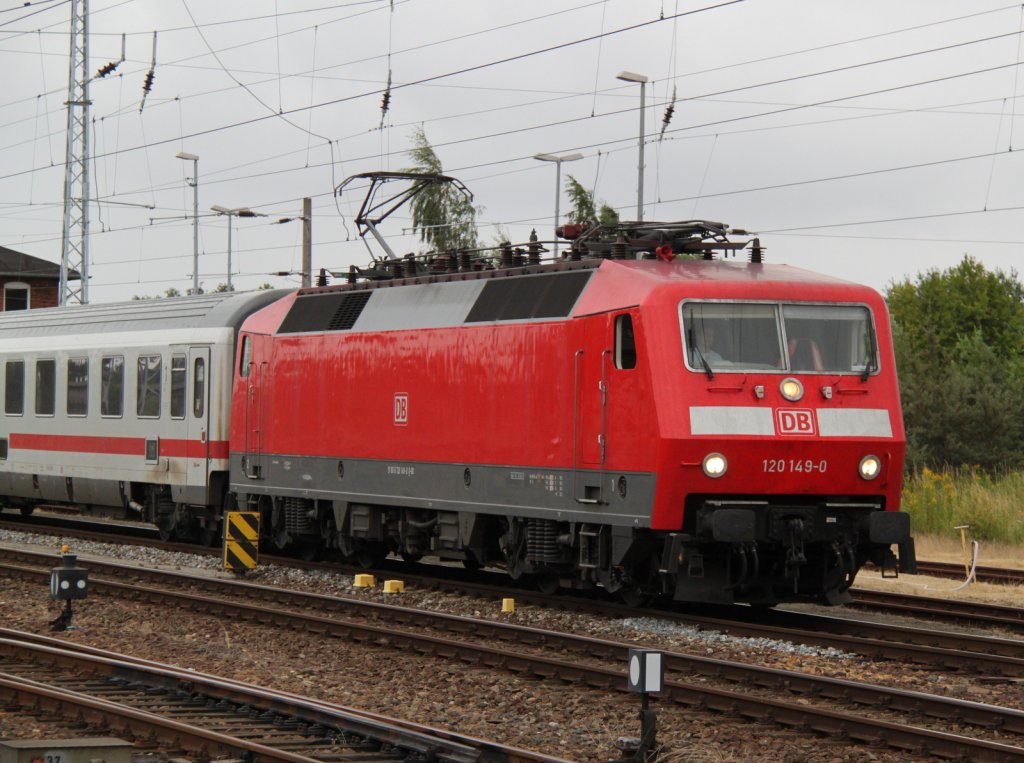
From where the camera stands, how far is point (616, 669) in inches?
494

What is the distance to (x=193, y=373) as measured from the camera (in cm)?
2288

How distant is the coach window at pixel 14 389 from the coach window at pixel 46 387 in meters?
0.48

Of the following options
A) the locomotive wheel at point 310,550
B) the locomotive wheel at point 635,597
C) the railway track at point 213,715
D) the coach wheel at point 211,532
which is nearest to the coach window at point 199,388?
the coach wheel at point 211,532

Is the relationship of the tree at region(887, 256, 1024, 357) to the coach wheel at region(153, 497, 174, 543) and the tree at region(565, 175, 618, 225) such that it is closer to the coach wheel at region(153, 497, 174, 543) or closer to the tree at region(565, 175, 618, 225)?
the tree at region(565, 175, 618, 225)

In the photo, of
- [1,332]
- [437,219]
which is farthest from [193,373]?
[437,219]

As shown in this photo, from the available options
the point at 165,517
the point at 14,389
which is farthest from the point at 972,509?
the point at 14,389

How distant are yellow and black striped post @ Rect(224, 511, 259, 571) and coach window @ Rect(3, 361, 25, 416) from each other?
8878 mm

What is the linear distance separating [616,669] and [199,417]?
37.8 feet

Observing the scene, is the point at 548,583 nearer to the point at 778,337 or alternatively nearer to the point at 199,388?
the point at 778,337

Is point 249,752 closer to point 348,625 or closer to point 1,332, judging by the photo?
point 348,625

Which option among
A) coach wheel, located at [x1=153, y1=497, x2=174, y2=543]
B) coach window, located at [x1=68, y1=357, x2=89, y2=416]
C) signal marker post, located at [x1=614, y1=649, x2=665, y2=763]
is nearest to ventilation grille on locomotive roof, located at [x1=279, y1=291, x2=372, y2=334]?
coach wheel, located at [x1=153, y1=497, x2=174, y2=543]

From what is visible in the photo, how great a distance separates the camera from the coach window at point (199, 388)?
22.6 m

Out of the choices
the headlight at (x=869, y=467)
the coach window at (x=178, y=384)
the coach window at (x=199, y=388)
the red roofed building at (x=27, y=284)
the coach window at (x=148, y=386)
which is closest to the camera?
the headlight at (x=869, y=467)

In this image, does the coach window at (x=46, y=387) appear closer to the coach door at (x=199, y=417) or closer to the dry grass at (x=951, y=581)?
the coach door at (x=199, y=417)
